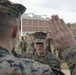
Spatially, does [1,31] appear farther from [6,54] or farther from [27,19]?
[27,19]

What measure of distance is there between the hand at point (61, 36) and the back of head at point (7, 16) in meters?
0.33

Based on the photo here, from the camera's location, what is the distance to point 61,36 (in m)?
1.74

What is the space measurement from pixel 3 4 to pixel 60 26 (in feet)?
→ 1.56

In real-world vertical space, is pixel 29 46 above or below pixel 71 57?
below

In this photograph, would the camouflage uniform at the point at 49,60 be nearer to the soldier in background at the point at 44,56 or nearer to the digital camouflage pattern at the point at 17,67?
the soldier in background at the point at 44,56

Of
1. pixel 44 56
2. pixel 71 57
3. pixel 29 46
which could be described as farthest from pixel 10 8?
pixel 29 46

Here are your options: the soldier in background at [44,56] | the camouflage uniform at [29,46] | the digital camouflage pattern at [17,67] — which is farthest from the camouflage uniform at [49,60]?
the camouflage uniform at [29,46]

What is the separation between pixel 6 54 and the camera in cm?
200

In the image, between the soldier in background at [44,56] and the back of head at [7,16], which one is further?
the soldier in background at [44,56]

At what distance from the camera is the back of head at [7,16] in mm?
1972

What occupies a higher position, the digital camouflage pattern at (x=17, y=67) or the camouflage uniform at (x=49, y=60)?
the digital camouflage pattern at (x=17, y=67)

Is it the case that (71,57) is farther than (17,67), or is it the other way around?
(17,67)

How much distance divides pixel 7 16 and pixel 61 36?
0.46 m

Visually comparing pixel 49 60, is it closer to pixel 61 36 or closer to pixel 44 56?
pixel 44 56
